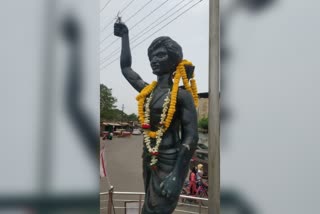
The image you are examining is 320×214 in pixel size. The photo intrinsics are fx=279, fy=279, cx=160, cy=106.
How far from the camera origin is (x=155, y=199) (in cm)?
100

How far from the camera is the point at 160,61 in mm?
1047

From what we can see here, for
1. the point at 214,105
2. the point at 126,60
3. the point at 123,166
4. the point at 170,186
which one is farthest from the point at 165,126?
the point at 123,166

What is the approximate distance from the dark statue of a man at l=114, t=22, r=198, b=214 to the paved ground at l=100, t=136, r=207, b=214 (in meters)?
0.35

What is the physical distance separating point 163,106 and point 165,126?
0.24ft

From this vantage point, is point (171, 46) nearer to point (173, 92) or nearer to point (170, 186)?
point (173, 92)

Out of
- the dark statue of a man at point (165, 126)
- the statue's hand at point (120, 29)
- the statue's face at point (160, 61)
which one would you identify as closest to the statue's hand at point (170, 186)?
the dark statue of a man at point (165, 126)

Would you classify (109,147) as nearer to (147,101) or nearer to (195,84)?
(147,101)

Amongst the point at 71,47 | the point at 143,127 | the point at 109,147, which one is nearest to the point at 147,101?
the point at 143,127

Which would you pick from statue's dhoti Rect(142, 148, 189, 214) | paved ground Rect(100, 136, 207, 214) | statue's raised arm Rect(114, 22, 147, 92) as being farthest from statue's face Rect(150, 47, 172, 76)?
paved ground Rect(100, 136, 207, 214)

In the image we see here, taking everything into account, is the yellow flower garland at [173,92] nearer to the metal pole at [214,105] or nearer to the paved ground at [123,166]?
the paved ground at [123,166]

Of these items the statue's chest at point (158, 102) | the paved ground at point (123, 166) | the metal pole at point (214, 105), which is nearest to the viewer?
the metal pole at point (214, 105)

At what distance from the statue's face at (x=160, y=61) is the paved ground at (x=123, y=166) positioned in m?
0.45

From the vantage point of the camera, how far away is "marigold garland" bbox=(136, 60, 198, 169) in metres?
1.01

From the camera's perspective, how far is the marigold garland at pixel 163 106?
101 cm
